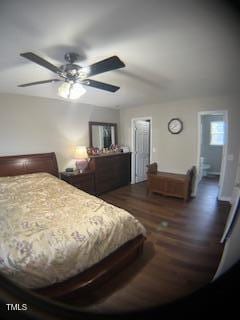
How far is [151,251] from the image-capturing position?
1.70 m

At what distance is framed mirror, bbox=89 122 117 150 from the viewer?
3719 millimetres

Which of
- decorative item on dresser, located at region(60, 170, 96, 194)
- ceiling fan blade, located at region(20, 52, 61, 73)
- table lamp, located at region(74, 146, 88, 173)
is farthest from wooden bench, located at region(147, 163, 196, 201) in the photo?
ceiling fan blade, located at region(20, 52, 61, 73)

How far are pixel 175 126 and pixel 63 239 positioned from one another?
304 cm

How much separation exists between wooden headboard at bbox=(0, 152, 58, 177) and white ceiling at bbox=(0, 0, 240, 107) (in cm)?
123

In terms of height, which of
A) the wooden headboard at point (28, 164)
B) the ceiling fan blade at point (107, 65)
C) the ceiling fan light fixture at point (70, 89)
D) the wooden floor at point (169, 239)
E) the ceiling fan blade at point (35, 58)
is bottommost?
the wooden floor at point (169, 239)

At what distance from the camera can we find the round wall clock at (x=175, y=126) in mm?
3241

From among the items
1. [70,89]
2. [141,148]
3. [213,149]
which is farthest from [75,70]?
[141,148]

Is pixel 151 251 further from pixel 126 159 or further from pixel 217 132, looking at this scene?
pixel 126 159

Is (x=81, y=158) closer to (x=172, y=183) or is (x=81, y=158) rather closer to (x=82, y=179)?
(x=82, y=179)

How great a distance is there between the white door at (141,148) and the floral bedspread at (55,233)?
266 cm

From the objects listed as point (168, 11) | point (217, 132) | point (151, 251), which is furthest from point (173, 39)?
point (151, 251)

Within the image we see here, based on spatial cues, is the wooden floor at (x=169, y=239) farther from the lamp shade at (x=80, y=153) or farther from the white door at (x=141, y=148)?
the white door at (x=141, y=148)

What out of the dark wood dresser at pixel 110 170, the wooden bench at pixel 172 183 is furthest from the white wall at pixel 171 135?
the dark wood dresser at pixel 110 170

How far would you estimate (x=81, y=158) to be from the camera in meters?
3.17
